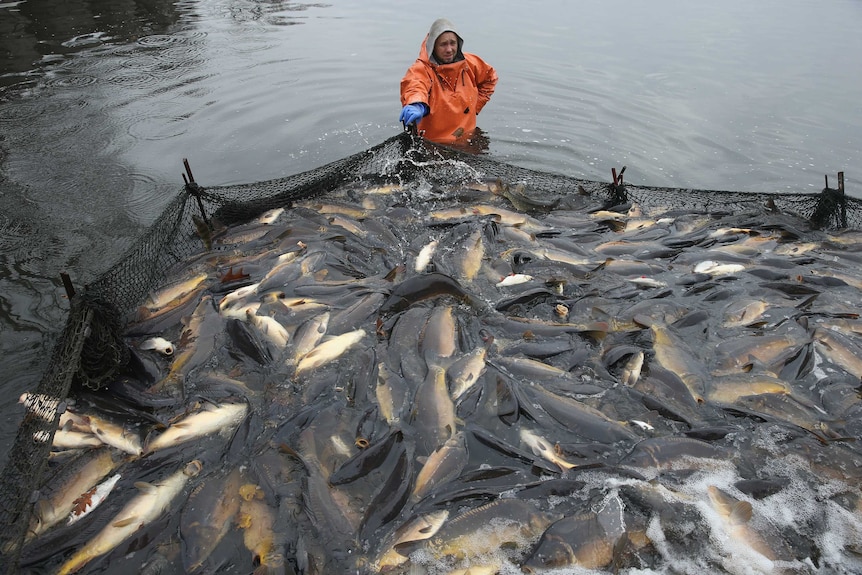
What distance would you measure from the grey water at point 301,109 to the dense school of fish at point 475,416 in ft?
4.51

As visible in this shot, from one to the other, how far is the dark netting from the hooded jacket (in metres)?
0.80

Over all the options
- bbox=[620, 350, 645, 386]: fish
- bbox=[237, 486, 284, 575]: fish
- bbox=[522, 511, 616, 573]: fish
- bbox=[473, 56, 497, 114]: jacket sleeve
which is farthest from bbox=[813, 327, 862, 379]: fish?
bbox=[473, 56, 497, 114]: jacket sleeve

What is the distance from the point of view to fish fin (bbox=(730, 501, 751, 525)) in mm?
3031

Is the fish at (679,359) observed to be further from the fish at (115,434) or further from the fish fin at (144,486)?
the fish at (115,434)

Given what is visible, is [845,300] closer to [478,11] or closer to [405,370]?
[405,370]

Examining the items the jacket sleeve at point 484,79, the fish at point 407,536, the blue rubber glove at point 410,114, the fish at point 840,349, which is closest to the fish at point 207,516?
the fish at point 407,536

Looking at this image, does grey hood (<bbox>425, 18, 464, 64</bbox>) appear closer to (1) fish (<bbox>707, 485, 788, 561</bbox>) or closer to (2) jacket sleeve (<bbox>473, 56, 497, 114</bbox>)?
(2) jacket sleeve (<bbox>473, 56, 497, 114</bbox>)

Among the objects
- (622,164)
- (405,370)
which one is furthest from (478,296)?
(622,164)

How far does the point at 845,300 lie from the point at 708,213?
6.39ft

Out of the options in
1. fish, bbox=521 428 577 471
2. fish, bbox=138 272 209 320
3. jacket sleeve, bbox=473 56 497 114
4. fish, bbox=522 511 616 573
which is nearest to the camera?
fish, bbox=522 511 616 573

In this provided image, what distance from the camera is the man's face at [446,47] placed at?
24.4ft

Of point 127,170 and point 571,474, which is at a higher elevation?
point 127,170

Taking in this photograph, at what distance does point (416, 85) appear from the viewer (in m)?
7.22

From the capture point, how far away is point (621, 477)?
3.29 meters
